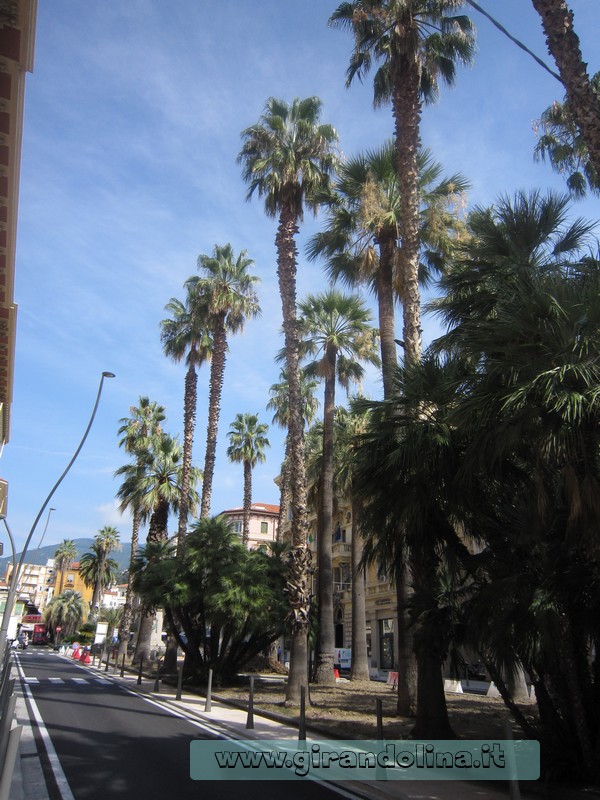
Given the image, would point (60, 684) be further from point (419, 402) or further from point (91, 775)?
point (419, 402)

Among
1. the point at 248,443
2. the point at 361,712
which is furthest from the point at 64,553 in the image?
the point at 361,712

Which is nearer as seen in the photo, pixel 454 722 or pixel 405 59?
pixel 454 722

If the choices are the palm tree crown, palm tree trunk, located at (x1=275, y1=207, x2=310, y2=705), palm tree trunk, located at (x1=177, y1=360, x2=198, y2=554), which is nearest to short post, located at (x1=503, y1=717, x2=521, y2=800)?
palm tree trunk, located at (x1=275, y1=207, x2=310, y2=705)

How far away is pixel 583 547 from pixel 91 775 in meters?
7.36

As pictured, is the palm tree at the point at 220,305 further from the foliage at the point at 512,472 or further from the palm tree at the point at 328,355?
the foliage at the point at 512,472

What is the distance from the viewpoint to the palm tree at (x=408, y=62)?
49.3 ft

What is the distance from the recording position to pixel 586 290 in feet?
24.5

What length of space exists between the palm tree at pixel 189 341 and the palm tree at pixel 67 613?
5922cm

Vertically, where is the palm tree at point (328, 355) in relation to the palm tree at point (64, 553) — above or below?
above

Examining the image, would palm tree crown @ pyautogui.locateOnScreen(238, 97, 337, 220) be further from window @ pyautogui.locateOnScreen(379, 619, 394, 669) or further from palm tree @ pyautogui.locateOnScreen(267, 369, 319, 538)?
window @ pyautogui.locateOnScreen(379, 619, 394, 669)

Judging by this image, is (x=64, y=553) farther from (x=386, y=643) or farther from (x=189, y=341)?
(x=189, y=341)

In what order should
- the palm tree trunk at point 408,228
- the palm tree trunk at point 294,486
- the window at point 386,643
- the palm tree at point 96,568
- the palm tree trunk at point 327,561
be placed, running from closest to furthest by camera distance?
1. the palm tree trunk at point 408,228
2. the palm tree trunk at point 294,486
3. the palm tree trunk at point 327,561
4. the window at point 386,643
5. the palm tree at point 96,568

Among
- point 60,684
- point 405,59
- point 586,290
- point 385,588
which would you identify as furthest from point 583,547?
point 385,588

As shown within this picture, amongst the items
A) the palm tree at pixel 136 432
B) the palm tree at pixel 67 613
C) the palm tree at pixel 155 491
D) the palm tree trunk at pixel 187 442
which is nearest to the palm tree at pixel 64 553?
the palm tree at pixel 67 613
